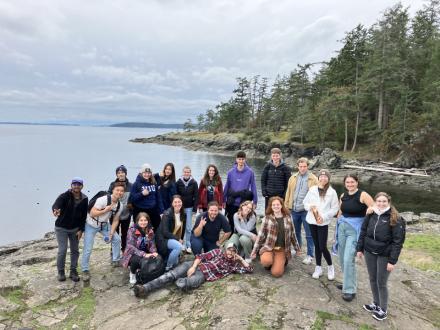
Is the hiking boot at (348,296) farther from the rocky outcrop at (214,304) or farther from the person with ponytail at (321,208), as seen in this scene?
the person with ponytail at (321,208)

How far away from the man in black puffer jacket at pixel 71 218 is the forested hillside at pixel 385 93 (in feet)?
114

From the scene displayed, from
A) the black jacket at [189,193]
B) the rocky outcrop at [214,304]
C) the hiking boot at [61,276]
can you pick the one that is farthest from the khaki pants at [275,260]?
the hiking boot at [61,276]

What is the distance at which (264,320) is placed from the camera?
5301 millimetres

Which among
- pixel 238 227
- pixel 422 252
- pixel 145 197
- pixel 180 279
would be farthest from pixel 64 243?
pixel 422 252

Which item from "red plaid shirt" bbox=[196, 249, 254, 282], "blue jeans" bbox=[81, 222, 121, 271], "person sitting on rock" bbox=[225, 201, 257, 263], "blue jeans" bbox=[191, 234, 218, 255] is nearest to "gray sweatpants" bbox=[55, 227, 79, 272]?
"blue jeans" bbox=[81, 222, 121, 271]

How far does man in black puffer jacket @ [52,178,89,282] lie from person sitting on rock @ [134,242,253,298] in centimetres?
182

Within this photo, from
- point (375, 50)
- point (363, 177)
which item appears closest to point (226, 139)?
point (375, 50)

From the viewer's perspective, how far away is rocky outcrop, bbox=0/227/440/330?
17.9ft

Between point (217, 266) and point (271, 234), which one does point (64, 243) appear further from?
point (271, 234)

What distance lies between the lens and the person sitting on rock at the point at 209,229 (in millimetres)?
7299

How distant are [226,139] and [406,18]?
4107 centimetres

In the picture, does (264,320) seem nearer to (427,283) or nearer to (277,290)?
(277,290)

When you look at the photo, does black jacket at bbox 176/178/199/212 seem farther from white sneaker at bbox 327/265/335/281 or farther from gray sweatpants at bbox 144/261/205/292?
white sneaker at bbox 327/265/335/281

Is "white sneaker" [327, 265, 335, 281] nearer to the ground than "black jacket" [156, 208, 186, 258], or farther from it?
nearer to the ground
